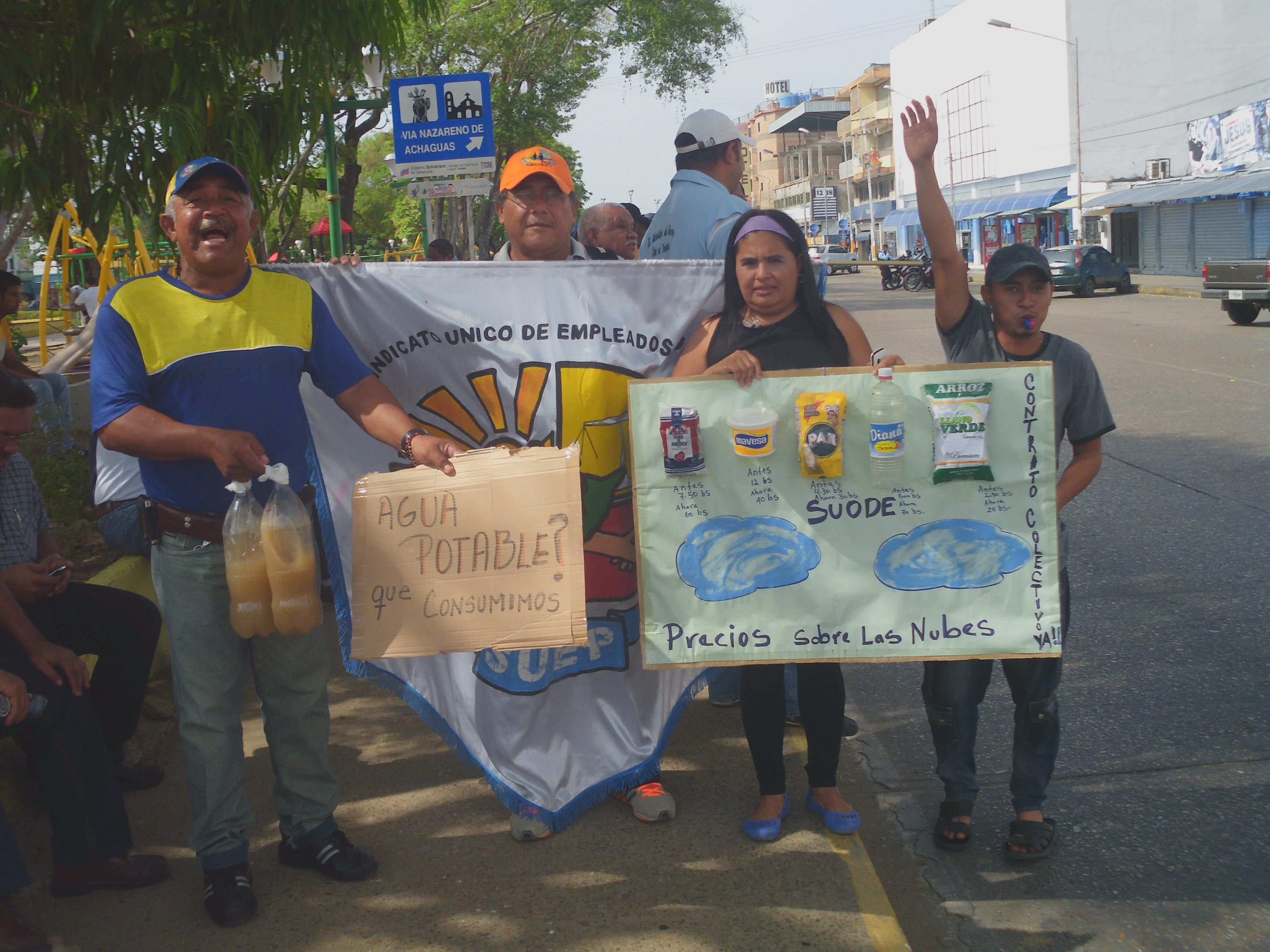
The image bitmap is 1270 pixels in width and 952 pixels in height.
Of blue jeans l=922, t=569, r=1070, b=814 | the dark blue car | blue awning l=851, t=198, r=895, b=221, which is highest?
blue awning l=851, t=198, r=895, b=221

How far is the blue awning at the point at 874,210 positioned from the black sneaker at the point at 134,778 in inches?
3164

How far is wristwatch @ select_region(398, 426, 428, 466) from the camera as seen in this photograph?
10.7ft

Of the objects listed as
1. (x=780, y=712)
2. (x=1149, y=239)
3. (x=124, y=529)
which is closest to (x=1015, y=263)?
(x=780, y=712)

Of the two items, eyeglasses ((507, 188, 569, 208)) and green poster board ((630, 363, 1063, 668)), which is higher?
eyeglasses ((507, 188, 569, 208))

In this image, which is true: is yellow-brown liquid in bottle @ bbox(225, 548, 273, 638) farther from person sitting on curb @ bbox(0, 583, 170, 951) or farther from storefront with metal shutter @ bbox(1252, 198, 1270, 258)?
storefront with metal shutter @ bbox(1252, 198, 1270, 258)

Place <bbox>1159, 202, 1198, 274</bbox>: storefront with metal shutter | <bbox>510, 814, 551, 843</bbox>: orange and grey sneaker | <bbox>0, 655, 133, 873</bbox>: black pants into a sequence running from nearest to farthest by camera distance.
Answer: <bbox>0, 655, 133, 873</bbox>: black pants < <bbox>510, 814, 551, 843</bbox>: orange and grey sneaker < <bbox>1159, 202, 1198, 274</bbox>: storefront with metal shutter

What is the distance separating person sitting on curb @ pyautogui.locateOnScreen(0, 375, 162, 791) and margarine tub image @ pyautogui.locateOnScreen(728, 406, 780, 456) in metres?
2.15

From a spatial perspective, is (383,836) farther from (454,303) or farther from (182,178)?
(182,178)

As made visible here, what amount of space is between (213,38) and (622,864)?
419 centimetres

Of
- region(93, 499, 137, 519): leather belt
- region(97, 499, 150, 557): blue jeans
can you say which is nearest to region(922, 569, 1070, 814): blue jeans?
region(97, 499, 150, 557): blue jeans

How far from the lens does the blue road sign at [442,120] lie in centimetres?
1142

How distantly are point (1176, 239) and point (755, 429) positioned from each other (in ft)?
138

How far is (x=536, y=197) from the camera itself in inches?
156

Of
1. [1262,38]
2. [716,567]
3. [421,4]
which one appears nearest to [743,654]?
[716,567]
